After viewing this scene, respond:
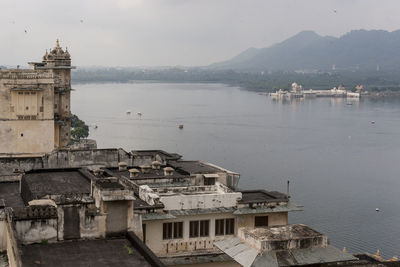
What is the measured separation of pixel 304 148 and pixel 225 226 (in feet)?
221

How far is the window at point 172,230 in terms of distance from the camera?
15.4 meters

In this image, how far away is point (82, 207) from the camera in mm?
12414

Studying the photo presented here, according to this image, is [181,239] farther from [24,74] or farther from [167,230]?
[24,74]

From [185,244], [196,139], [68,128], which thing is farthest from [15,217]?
[196,139]

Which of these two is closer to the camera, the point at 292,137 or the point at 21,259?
the point at 21,259

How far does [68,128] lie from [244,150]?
51206 millimetres

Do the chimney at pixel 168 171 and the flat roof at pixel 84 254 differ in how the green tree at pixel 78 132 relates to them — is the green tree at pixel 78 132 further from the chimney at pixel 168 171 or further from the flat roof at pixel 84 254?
the flat roof at pixel 84 254

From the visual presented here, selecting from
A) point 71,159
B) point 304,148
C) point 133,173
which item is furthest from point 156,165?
point 304,148

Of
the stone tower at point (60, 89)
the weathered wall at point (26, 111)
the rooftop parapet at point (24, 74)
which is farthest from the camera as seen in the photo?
the stone tower at point (60, 89)

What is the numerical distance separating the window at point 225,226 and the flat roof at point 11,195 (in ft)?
14.4

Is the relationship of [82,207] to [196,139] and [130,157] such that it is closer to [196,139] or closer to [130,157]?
[130,157]

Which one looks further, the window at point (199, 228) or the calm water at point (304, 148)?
the calm water at point (304, 148)

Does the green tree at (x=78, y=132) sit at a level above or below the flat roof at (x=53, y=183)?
below

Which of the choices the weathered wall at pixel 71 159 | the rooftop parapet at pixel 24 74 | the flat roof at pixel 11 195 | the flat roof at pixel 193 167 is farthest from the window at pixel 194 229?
the rooftop parapet at pixel 24 74
